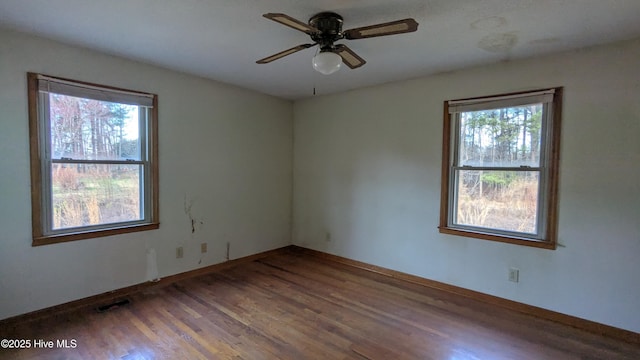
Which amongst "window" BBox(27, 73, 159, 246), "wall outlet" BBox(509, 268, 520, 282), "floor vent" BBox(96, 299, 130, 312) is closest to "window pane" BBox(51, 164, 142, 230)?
"window" BBox(27, 73, 159, 246)

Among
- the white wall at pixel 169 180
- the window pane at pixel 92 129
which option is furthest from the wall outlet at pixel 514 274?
the window pane at pixel 92 129

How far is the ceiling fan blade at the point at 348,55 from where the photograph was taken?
2.09m

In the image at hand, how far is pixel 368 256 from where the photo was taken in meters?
3.96

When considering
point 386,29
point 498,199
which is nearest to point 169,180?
point 386,29

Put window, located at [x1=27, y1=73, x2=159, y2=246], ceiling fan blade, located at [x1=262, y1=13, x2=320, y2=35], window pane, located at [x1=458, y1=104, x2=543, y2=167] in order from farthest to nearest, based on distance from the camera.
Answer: window pane, located at [x1=458, y1=104, x2=543, y2=167] → window, located at [x1=27, y1=73, x2=159, y2=246] → ceiling fan blade, located at [x1=262, y1=13, x2=320, y2=35]

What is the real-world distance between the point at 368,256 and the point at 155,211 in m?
2.56

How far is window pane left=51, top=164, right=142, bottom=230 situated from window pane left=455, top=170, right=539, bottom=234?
3433 millimetres

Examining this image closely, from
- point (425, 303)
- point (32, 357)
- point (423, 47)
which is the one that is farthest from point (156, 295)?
point (423, 47)

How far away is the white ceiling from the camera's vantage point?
196 cm

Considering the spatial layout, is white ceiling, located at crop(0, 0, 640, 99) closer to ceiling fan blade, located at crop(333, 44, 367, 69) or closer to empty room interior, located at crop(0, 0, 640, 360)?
empty room interior, located at crop(0, 0, 640, 360)

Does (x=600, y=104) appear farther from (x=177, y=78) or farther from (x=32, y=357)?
(x=32, y=357)

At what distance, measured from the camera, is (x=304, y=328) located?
249cm

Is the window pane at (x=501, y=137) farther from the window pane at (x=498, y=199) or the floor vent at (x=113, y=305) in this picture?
the floor vent at (x=113, y=305)

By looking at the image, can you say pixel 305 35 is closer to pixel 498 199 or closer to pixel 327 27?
pixel 327 27
